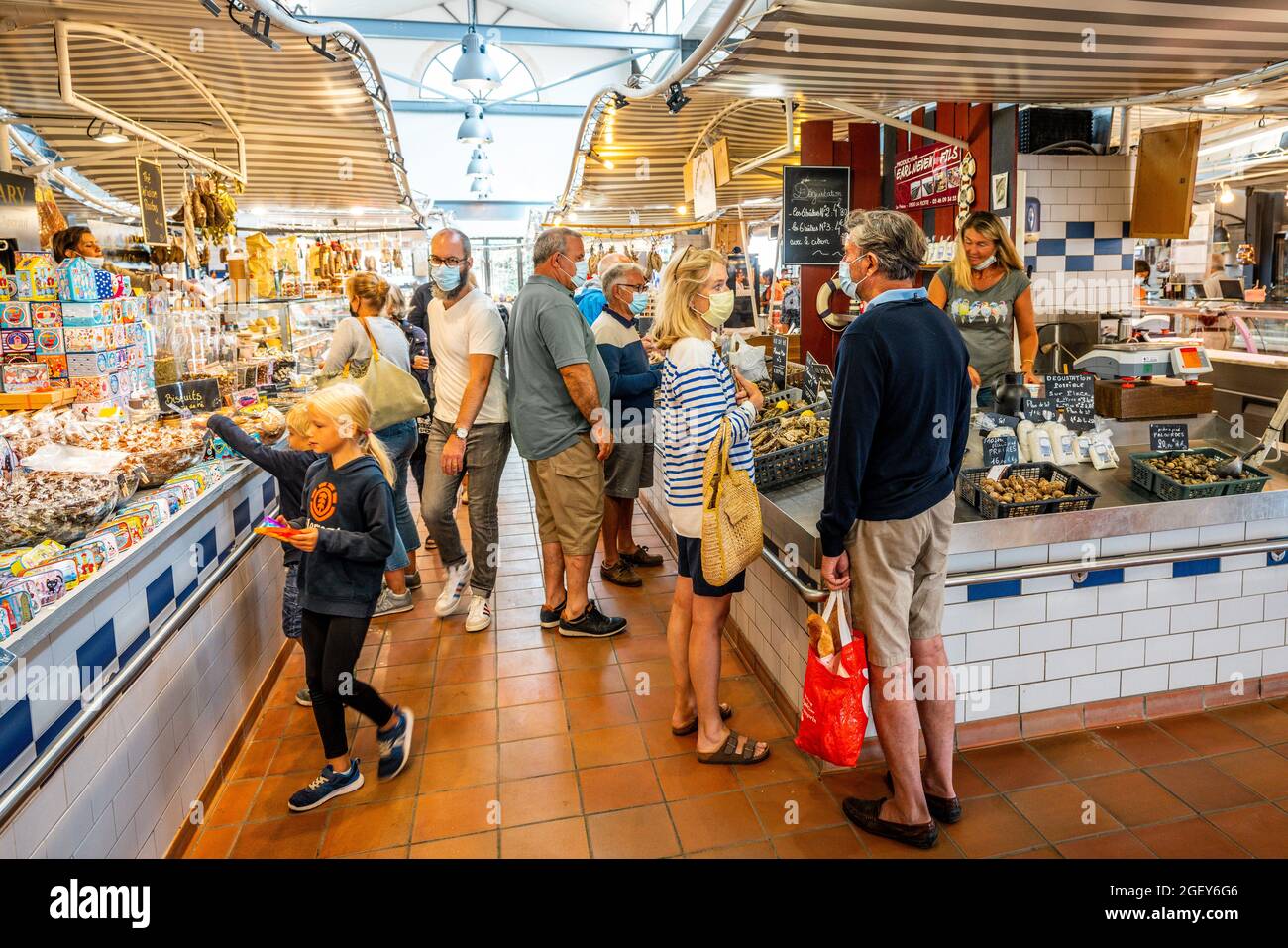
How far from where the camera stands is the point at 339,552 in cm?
297

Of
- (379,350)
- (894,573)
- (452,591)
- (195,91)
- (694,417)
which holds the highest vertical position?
(195,91)

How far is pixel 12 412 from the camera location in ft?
11.2

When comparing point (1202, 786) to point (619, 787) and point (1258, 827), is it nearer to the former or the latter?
point (1258, 827)

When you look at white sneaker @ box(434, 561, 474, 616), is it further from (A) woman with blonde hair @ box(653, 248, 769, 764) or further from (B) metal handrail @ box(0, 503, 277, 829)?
(A) woman with blonde hair @ box(653, 248, 769, 764)

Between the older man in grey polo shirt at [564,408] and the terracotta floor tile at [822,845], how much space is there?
1.92 meters

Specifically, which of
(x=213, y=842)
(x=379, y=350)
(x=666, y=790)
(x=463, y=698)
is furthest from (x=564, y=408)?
(x=213, y=842)

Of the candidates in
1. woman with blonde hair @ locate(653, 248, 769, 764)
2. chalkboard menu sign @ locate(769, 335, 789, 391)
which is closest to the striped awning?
woman with blonde hair @ locate(653, 248, 769, 764)

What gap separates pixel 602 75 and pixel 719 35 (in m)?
20.8

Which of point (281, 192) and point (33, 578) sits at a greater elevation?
point (281, 192)

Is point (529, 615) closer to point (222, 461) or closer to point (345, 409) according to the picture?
point (222, 461)

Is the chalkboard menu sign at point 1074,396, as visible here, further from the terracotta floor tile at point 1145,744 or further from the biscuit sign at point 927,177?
the biscuit sign at point 927,177

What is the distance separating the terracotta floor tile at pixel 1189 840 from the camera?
2.72 m

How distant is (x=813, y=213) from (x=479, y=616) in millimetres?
4432

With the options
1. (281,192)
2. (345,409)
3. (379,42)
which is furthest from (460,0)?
(345,409)
